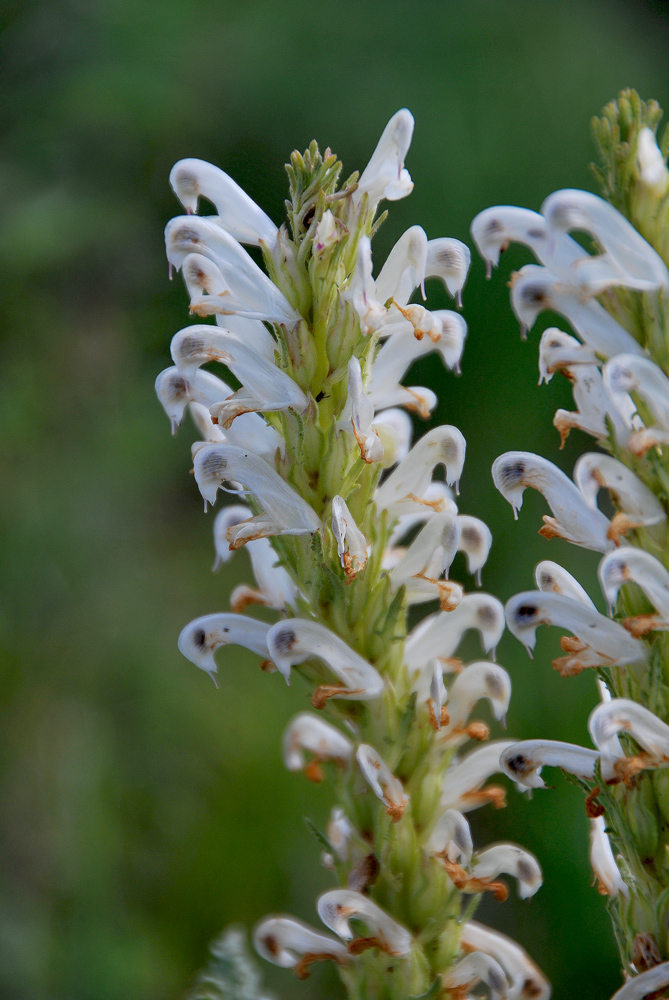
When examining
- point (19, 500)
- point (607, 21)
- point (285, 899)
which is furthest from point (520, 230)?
point (607, 21)

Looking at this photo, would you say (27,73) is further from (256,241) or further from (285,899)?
(285,899)

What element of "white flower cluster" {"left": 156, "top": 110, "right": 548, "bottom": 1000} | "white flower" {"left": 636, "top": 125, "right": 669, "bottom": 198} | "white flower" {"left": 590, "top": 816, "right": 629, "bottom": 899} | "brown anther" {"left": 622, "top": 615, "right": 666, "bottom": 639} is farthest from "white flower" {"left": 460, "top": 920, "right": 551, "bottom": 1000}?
"white flower" {"left": 636, "top": 125, "right": 669, "bottom": 198}

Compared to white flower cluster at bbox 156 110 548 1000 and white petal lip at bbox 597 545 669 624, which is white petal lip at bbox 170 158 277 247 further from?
white petal lip at bbox 597 545 669 624

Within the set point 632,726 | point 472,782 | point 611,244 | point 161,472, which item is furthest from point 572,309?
point 161,472

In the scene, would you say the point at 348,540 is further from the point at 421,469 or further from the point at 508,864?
the point at 508,864

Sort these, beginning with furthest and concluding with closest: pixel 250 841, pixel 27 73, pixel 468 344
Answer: pixel 468 344, pixel 250 841, pixel 27 73

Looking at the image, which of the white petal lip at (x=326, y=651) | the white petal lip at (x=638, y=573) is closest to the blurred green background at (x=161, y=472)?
the white petal lip at (x=326, y=651)

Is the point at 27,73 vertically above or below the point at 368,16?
below

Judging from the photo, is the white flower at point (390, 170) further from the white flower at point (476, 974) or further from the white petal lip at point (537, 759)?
the white flower at point (476, 974)
